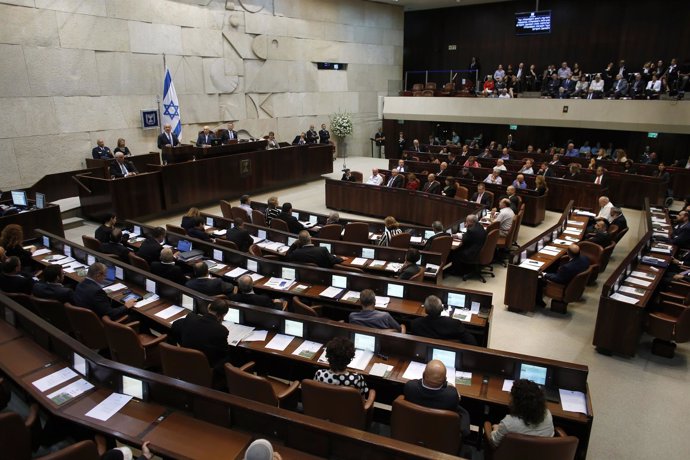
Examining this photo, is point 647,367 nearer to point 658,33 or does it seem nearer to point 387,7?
point 658,33

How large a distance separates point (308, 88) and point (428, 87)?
510 cm

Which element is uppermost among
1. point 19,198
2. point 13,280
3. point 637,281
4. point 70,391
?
point 19,198

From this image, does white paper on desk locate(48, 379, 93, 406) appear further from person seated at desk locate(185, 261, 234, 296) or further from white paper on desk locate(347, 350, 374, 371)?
white paper on desk locate(347, 350, 374, 371)

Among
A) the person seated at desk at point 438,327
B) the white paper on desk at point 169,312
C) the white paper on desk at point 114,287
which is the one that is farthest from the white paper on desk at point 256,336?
the white paper on desk at point 114,287

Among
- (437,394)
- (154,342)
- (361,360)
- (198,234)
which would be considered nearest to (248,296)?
(154,342)

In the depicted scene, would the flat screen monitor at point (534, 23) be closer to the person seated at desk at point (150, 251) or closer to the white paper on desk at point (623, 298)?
the white paper on desk at point (623, 298)

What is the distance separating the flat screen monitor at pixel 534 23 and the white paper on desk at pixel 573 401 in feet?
49.9

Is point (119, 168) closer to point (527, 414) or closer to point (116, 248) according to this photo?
point (116, 248)

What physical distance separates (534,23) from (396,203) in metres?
9.52

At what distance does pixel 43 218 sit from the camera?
894 centimetres

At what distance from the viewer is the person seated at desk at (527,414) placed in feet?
10.2

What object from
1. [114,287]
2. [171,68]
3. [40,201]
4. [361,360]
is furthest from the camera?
[171,68]

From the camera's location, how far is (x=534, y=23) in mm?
16094

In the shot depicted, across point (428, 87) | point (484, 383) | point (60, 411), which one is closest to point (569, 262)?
point (484, 383)
